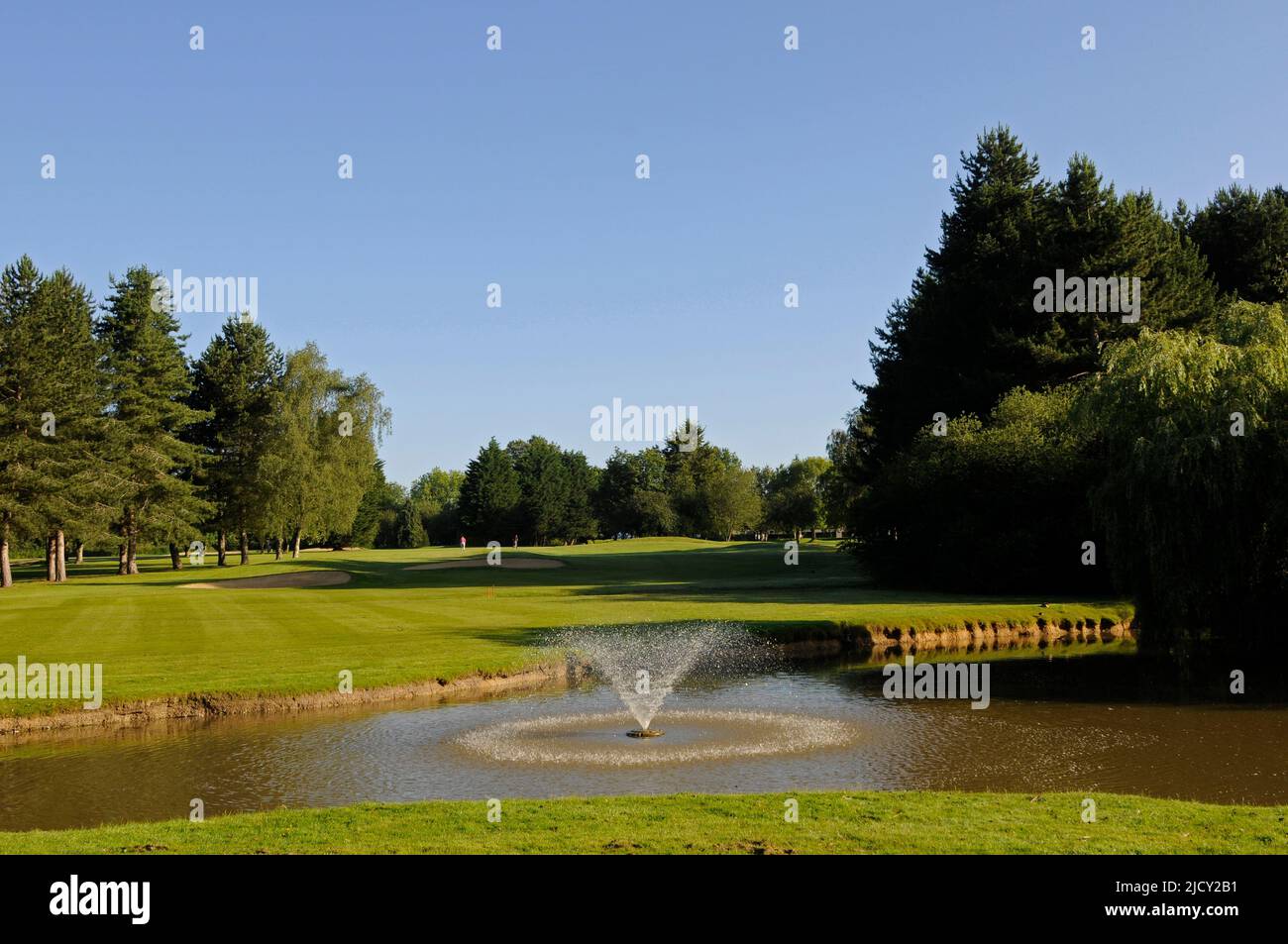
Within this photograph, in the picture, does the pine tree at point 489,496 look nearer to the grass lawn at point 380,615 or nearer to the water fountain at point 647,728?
the grass lawn at point 380,615

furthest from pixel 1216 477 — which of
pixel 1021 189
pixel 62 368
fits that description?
pixel 62 368

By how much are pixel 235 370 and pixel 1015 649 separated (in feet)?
224

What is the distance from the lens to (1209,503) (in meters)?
26.5

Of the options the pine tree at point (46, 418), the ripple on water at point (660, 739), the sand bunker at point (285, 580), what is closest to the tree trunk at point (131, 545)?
the pine tree at point (46, 418)

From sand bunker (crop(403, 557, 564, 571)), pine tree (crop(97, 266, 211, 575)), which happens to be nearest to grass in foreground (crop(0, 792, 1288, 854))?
sand bunker (crop(403, 557, 564, 571))

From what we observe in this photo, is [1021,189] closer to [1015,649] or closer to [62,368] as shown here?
[1015,649]

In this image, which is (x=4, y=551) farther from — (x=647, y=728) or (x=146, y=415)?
(x=647, y=728)

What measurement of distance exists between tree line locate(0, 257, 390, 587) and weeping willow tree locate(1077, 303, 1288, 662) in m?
59.0

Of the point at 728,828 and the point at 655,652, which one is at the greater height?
the point at 728,828

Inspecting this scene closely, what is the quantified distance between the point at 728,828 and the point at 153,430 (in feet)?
236

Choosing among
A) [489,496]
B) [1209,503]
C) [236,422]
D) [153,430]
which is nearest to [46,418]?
[153,430]

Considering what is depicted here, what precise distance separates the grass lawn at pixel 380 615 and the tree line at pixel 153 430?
19.5ft

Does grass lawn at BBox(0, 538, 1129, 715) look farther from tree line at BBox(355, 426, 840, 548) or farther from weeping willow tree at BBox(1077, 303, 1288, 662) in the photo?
tree line at BBox(355, 426, 840, 548)

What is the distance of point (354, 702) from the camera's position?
24.5 meters
